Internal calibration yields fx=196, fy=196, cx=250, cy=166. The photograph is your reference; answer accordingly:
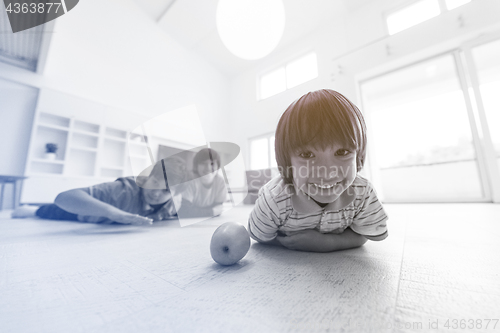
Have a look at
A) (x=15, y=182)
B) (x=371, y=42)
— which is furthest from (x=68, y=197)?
(x=371, y=42)

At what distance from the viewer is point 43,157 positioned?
92.2 inches

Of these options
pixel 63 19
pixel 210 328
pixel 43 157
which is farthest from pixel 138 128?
pixel 210 328

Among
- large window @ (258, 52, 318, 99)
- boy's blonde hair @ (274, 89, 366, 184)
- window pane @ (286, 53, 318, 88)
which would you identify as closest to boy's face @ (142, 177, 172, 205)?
boy's blonde hair @ (274, 89, 366, 184)

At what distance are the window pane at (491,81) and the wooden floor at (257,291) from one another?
2560 mm

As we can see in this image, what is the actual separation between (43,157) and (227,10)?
3.28m

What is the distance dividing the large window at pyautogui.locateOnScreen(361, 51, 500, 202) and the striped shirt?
8.86 ft

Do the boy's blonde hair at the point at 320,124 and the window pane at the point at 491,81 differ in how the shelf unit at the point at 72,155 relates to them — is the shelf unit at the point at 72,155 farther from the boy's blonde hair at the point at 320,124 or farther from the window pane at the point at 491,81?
the window pane at the point at 491,81

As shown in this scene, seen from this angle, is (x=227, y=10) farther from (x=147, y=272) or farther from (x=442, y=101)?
(x=147, y=272)

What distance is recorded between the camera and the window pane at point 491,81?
2102 mm

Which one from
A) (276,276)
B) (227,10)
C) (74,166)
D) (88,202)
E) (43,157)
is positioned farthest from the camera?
(227,10)

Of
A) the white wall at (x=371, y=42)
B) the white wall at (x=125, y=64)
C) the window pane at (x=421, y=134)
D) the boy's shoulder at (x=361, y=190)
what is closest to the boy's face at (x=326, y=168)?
the boy's shoulder at (x=361, y=190)

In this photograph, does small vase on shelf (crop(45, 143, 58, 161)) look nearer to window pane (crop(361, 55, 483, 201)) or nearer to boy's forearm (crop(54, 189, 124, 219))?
boy's forearm (crop(54, 189, 124, 219))

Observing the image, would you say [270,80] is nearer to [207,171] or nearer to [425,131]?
[425,131]

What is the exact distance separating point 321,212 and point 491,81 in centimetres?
319
